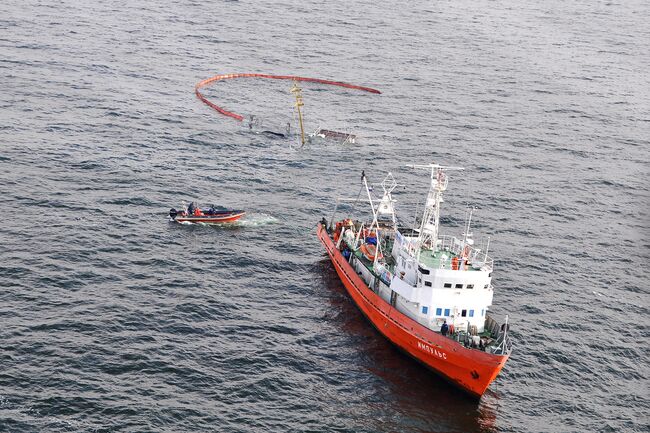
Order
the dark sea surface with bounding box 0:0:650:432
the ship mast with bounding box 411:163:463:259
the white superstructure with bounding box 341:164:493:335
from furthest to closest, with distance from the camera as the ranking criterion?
the ship mast with bounding box 411:163:463:259 → the white superstructure with bounding box 341:164:493:335 → the dark sea surface with bounding box 0:0:650:432

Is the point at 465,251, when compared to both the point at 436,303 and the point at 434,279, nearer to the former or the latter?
the point at 434,279

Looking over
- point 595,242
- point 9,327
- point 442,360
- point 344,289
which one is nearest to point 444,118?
point 595,242

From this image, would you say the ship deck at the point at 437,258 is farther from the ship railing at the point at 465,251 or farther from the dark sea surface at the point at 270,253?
the dark sea surface at the point at 270,253

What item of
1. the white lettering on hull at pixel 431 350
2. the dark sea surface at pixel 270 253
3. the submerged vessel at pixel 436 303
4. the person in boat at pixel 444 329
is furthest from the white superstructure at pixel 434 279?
the dark sea surface at pixel 270 253

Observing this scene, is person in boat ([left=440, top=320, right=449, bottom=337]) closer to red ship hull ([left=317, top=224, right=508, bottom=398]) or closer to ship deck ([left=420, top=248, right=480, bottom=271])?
red ship hull ([left=317, top=224, right=508, bottom=398])

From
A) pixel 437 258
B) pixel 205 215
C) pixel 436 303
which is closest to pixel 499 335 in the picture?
pixel 436 303

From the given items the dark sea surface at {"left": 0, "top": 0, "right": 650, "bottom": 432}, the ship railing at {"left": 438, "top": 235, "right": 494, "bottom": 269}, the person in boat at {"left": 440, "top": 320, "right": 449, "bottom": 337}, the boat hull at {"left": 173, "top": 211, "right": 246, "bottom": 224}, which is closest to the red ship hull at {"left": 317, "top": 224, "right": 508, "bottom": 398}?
the person in boat at {"left": 440, "top": 320, "right": 449, "bottom": 337}
